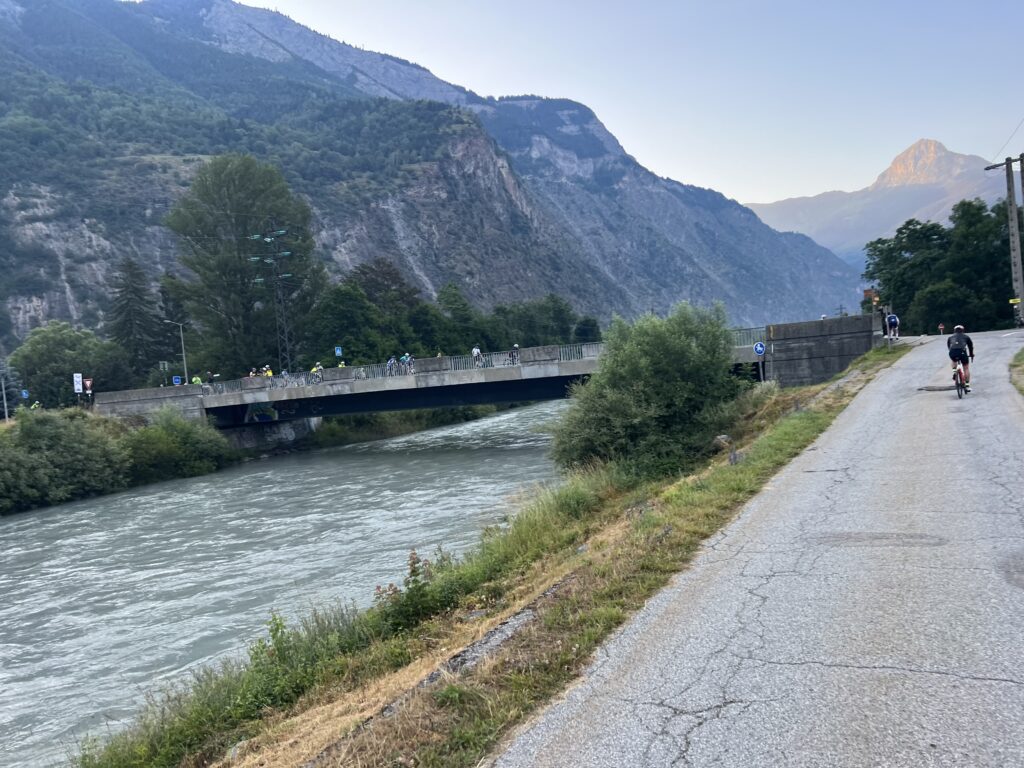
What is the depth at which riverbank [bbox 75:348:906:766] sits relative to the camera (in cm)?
498

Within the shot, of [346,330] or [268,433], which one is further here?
[346,330]

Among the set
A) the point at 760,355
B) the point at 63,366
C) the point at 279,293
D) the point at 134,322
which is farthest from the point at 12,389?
the point at 760,355

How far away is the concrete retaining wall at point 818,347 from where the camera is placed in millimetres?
30531

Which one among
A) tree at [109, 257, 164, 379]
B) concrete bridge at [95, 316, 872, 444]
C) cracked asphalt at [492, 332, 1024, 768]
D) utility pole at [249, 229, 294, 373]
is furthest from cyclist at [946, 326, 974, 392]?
tree at [109, 257, 164, 379]

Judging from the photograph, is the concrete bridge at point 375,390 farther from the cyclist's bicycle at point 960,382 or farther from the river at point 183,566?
the cyclist's bicycle at point 960,382

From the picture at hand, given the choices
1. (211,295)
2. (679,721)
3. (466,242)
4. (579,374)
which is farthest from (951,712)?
(466,242)

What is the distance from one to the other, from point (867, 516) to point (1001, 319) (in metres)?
51.0

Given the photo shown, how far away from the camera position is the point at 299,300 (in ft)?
227

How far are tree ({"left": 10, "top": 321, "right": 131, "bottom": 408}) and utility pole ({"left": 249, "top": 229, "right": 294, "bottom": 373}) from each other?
55.2 feet

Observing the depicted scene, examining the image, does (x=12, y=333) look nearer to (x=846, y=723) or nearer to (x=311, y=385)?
(x=311, y=385)

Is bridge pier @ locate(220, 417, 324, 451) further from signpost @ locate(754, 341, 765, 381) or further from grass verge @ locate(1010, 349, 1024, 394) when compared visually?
grass verge @ locate(1010, 349, 1024, 394)

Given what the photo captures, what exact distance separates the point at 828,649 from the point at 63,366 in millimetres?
78896

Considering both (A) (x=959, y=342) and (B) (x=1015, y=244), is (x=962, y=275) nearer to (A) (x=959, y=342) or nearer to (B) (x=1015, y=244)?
(B) (x=1015, y=244)

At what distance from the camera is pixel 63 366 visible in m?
68.2
